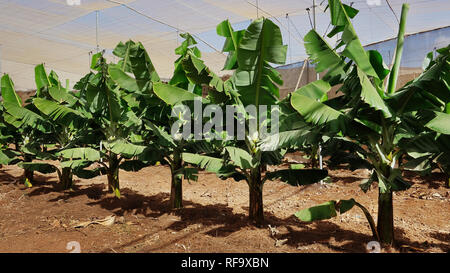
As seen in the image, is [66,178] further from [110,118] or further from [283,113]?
[283,113]

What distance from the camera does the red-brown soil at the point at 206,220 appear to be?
3.96 metres

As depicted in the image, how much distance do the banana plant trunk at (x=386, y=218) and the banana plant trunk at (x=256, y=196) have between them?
5.14ft

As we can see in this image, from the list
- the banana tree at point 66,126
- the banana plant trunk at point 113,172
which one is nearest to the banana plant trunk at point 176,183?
the banana tree at point 66,126

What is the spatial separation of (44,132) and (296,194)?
6302mm

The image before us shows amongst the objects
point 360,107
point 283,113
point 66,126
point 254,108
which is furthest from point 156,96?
point 360,107

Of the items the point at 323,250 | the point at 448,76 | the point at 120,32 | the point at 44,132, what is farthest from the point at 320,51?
the point at 120,32

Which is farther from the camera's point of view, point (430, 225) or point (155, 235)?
point (430, 225)

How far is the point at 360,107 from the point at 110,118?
473 centimetres

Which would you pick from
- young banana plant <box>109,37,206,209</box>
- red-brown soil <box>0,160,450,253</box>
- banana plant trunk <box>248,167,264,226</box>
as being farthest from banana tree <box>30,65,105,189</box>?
banana plant trunk <box>248,167,264,226</box>

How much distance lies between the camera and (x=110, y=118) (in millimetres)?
6086

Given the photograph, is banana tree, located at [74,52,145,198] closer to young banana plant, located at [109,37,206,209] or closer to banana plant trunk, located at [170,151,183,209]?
young banana plant, located at [109,37,206,209]

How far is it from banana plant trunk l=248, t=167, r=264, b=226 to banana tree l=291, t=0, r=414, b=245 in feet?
3.43
